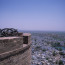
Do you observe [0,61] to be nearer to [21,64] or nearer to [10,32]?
[21,64]

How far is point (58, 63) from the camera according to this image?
786 inches

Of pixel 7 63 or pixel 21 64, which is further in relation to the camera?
pixel 21 64

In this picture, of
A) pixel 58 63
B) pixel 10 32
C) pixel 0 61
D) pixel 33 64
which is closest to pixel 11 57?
pixel 0 61

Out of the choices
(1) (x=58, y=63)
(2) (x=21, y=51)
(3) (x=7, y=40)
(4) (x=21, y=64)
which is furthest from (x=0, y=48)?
(1) (x=58, y=63)

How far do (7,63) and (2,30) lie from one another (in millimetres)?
2456

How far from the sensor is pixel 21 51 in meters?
3.44

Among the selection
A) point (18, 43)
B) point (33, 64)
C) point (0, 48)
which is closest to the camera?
point (0, 48)

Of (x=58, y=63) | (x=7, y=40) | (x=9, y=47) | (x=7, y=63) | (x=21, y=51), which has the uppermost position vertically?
(x=7, y=40)

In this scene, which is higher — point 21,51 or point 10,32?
point 10,32

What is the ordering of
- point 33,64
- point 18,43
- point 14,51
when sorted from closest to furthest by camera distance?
point 14,51, point 18,43, point 33,64

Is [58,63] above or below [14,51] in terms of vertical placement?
below

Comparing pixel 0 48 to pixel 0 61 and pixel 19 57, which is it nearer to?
pixel 0 61

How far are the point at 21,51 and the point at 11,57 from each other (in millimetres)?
531

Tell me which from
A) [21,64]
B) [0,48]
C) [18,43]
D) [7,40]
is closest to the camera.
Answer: [0,48]
